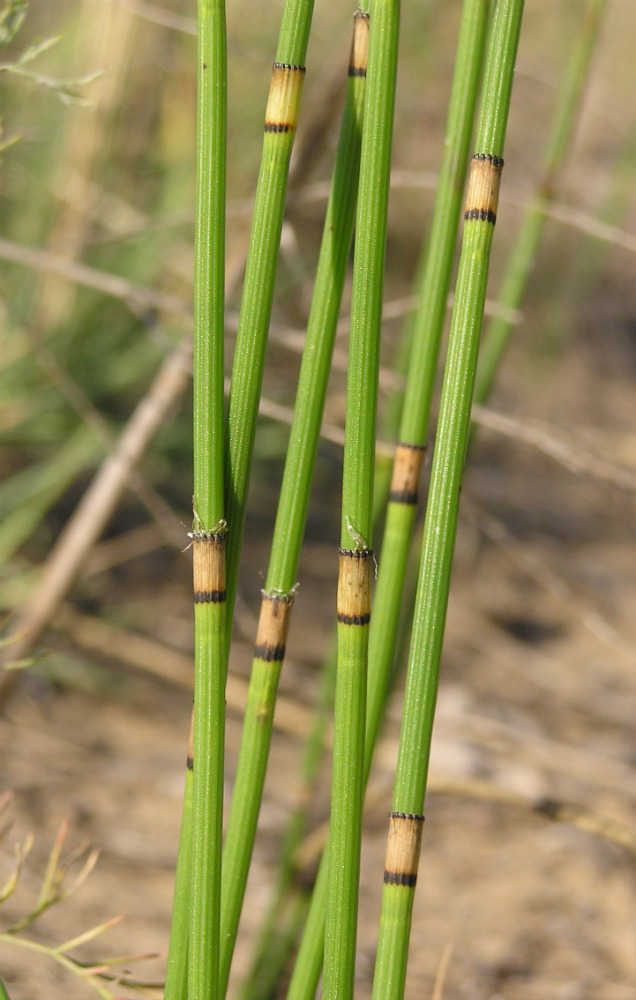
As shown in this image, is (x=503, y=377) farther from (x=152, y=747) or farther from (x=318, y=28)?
(x=152, y=747)

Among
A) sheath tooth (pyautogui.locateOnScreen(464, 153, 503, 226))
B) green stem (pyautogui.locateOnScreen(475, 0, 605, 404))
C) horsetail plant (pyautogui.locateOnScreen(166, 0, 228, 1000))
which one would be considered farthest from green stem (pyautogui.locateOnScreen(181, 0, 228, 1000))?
green stem (pyautogui.locateOnScreen(475, 0, 605, 404))

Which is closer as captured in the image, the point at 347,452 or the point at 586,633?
the point at 347,452

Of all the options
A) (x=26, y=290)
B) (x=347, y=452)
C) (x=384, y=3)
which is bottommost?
(x=347, y=452)

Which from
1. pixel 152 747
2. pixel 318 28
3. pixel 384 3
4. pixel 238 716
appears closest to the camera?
pixel 384 3

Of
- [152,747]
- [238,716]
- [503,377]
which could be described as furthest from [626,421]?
[152,747]

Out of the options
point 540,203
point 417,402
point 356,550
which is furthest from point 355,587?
point 540,203
